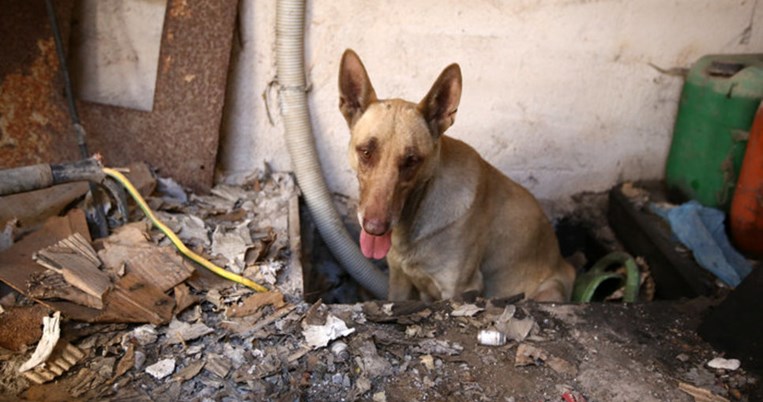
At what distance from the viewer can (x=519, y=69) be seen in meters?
3.81

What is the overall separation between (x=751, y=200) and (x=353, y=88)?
240 cm

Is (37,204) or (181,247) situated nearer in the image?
(181,247)

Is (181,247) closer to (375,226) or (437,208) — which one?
(375,226)

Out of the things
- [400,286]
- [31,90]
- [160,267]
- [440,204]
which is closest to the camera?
[160,267]

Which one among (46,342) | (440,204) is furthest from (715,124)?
(46,342)

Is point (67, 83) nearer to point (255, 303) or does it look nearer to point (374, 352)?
point (255, 303)

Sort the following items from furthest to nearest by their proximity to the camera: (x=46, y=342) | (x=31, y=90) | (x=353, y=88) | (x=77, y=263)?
(x=31, y=90) → (x=353, y=88) → (x=77, y=263) → (x=46, y=342)

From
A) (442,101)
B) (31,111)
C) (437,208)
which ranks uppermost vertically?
(442,101)

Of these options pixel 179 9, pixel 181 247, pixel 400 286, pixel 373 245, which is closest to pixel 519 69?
pixel 400 286

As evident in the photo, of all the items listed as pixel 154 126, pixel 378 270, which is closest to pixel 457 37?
pixel 378 270

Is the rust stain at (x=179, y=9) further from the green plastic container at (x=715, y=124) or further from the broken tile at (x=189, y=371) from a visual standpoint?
the green plastic container at (x=715, y=124)

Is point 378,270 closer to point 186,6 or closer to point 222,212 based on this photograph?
point 222,212

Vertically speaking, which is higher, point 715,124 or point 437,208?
point 715,124

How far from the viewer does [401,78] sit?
3713 millimetres
